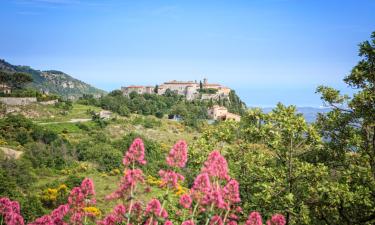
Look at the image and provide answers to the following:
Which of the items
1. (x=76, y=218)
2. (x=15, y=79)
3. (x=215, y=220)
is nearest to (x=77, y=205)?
(x=76, y=218)

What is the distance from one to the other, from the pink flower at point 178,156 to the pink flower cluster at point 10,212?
267 centimetres

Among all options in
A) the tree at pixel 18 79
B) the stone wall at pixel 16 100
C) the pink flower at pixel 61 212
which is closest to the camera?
the pink flower at pixel 61 212

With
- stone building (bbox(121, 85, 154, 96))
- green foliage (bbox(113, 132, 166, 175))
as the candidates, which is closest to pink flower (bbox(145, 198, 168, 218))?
green foliage (bbox(113, 132, 166, 175))

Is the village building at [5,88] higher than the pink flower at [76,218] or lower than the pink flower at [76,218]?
higher

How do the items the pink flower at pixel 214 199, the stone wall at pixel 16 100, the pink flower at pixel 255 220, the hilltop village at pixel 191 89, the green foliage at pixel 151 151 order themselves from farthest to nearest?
1. the hilltop village at pixel 191 89
2. the stone wall at pixel 16 100
3. the green foliage at pixel 151 151
4. the pink flower at pixel 255 220
5. the pink flower at pixel 214 199

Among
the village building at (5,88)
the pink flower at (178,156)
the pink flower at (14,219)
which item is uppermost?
the village building at (5,88)

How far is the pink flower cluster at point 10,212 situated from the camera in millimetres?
5711

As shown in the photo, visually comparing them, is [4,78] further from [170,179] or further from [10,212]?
[170,179]

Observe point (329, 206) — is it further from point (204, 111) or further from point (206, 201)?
point (204, 111)

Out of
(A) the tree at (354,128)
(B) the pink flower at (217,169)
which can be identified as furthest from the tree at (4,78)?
(B) the pink flower at (217,169)

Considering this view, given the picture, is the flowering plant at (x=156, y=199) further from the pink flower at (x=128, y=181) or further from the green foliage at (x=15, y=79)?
the green foliage at (x=15, y=79)

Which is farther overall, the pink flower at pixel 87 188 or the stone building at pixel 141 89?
the stone building at pixel 141 89

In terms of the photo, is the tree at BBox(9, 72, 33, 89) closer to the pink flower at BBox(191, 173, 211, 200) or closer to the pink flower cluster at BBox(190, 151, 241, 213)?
the pink flower cluster at BBox(190, 151, 241, 213)

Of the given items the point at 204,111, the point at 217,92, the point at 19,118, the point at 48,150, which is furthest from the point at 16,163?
the point at 217,92
